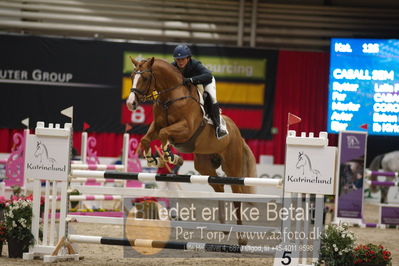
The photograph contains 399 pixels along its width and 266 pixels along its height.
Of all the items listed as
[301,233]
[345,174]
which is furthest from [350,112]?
[301,233]

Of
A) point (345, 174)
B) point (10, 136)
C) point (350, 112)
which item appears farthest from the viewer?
point (10, 136)

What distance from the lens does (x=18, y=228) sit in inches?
226

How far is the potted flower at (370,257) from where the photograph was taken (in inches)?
198

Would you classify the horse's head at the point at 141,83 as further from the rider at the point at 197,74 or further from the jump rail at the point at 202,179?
the jump rail at the point at 202,179

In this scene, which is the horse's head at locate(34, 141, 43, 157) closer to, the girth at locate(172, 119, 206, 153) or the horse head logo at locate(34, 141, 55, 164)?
the horse head logo at locate(34, 141, 55, 164)

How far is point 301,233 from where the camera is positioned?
201 inches

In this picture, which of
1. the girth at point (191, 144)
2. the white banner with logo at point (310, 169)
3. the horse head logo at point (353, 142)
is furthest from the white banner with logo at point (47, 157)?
the horse head logo at point (353, 142)

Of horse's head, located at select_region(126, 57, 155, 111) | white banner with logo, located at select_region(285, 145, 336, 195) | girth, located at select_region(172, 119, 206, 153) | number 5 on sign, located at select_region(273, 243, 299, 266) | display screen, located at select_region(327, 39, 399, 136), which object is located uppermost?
display screen, located at select_region(327, 39, 399, 136)

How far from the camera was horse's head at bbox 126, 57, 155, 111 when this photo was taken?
17.8ft

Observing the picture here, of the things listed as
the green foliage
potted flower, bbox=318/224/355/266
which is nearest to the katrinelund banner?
the green foliage

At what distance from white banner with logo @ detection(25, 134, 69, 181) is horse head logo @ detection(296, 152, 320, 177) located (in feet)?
6.48

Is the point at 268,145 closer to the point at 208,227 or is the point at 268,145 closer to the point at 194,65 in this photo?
the point at 194,65

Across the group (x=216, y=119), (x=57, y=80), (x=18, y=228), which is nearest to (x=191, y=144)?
(x=216, y=119)

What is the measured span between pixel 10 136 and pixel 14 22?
243 cm
